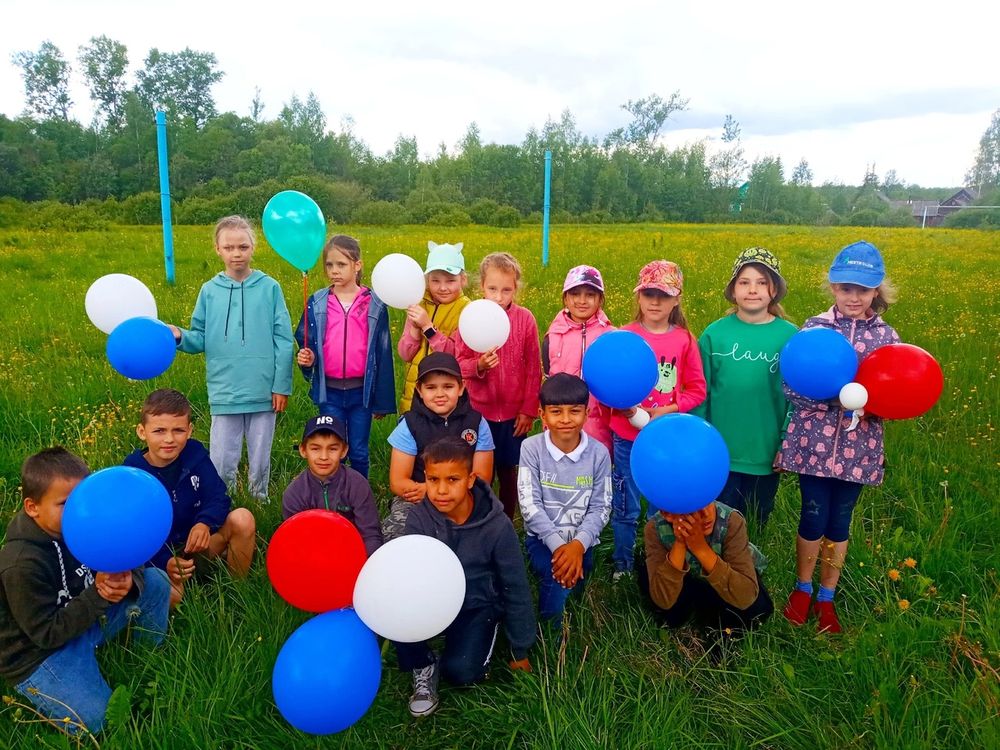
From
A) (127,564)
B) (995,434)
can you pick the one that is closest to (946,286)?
(995,434)

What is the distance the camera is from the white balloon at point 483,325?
283 centimetres

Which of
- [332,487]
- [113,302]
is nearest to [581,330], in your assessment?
[332,487]

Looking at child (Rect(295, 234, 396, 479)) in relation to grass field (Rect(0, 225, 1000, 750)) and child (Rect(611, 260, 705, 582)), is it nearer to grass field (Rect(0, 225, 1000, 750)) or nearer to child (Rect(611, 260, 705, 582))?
grass field (Rect(0, 225, 1000, 750))

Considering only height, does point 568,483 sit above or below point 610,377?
below

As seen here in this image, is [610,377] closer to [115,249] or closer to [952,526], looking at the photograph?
[952,526]

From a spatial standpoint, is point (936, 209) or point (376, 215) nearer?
point (376, 215)

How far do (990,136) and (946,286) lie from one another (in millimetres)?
84089

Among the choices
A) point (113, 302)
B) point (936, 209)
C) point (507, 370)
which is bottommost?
point (507, 370)

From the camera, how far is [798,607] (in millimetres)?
2619

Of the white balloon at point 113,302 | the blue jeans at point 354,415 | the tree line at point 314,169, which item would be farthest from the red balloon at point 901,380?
the tree line at point 314,169

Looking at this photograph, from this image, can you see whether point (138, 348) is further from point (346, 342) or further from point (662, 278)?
Answer: point (662, 278)

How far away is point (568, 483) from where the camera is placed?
257cm

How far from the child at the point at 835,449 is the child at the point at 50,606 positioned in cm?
263

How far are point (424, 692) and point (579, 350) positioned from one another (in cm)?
170
